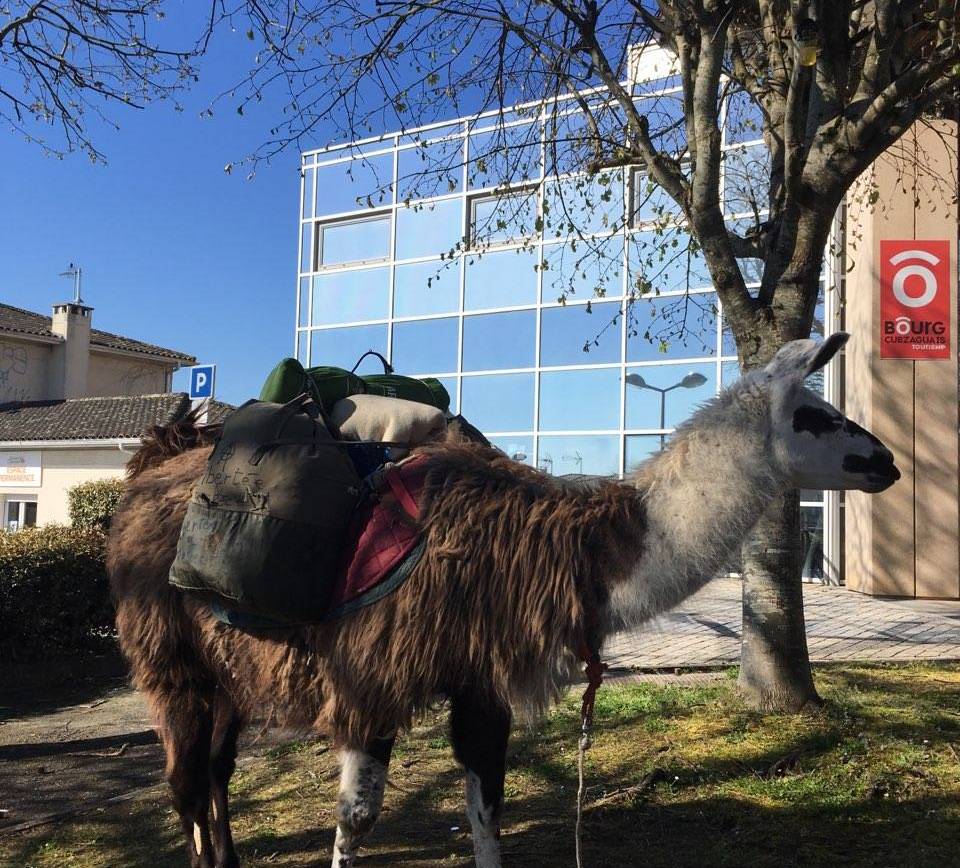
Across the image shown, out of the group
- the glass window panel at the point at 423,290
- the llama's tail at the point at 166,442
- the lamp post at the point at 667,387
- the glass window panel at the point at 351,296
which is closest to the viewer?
the llama's tail at the point at 166,442

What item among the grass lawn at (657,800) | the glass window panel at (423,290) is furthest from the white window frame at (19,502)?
the grass lawn at (657,800)

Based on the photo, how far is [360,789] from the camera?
325 centimetres

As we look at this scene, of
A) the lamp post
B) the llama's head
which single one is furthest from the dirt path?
the lamp post

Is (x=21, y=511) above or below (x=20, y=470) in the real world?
below

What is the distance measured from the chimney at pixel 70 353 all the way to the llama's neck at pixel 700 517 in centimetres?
3091

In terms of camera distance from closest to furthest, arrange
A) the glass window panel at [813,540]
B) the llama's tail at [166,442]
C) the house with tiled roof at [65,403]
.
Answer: the llama's tail at [166,442], the glass window panel at [813,540], the house with tiled roof at [65,403]

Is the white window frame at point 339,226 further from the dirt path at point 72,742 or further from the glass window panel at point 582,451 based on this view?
the dirt path at point 72,742

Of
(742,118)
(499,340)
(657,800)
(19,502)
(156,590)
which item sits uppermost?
(742,118)

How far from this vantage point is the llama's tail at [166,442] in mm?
4297

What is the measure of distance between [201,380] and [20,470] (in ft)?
59.9

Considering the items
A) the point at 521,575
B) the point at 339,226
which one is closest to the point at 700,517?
the point at 521,575

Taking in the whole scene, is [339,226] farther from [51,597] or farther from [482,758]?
[482,758]

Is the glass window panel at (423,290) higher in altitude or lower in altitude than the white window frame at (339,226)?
lower

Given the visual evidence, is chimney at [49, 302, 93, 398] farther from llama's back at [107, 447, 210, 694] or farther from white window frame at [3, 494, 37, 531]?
llama's back at [107, 447, 210, 694]
